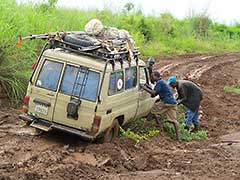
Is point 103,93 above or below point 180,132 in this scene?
above

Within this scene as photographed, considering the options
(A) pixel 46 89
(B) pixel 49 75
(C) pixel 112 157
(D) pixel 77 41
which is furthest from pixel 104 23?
(C) pixel 112 157

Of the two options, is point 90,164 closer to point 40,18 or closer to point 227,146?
point 227,146

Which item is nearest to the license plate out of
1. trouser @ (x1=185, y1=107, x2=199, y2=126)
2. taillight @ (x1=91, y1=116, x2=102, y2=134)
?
taillight @ (x1=91, y1=116, x2=102, y2=134)

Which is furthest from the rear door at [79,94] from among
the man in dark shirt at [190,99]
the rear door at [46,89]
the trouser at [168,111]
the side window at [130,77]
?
the man in dark shirt at [190,99]

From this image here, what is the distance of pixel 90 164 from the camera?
9391 mm

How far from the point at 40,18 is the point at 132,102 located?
6.14 m

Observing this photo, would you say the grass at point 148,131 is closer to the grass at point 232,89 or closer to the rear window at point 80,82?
the rear window at point 80,82

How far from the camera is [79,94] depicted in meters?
10.2

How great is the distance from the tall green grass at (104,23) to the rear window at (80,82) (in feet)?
10.9

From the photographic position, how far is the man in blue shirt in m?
12.2

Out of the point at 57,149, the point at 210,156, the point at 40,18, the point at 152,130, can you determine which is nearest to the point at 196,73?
the point at 40,18

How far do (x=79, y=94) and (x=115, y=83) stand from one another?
79cm

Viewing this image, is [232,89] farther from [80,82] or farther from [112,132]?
[80,82]

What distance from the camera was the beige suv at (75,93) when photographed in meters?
10.1
